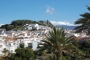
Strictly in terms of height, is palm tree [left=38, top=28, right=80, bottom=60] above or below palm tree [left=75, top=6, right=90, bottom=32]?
below

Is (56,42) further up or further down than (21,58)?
further up

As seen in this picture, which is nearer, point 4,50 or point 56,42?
point 56,42

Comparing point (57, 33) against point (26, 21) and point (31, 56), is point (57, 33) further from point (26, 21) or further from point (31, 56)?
point (26, 21)

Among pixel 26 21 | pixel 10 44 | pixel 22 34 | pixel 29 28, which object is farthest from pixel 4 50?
pixel 26 21

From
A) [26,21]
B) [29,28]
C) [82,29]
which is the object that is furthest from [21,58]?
[26,21]

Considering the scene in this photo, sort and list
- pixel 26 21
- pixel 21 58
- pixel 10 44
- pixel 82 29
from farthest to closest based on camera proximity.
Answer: pixel 26 21 < pixel 10 44 < pixel 21 58 < pixel 82 29

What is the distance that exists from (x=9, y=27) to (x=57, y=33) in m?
108

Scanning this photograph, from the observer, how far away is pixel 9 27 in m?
117

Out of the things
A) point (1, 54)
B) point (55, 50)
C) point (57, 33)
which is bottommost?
point (1, 54)

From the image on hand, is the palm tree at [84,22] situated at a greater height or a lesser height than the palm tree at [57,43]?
greater

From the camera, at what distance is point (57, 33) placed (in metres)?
11.5

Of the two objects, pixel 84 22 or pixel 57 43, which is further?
pixel 84 22

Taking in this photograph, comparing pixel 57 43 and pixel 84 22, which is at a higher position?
pixel 84 22

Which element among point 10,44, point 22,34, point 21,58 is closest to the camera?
point 21,58
